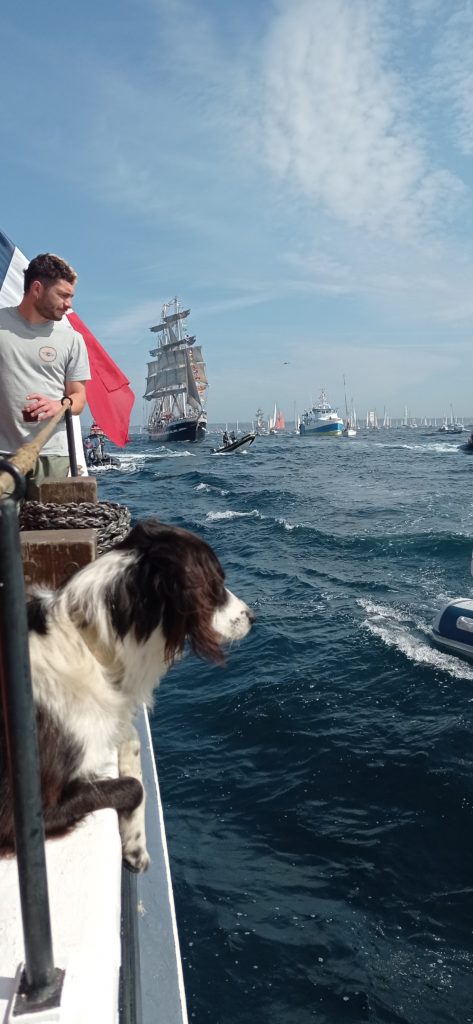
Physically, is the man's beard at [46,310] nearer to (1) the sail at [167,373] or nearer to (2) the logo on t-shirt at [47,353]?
(2) the logo on t-shirt at [47,353]

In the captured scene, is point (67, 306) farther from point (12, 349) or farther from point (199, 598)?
point (199, 598)

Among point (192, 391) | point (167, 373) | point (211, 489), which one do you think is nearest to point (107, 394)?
point (211, 489)

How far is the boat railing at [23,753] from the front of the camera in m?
1.03

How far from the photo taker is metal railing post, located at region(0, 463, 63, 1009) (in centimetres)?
103

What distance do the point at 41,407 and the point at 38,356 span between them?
14.6 inches

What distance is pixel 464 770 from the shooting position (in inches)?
249

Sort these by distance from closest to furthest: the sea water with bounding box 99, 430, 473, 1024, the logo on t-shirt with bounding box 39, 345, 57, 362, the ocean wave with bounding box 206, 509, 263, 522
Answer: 1. the logo on t-shirt with bounding box 39, 345, 57, 362
2. the sea water with bounding box 99, 430, 473, 1024
3. the ocean wave with bounding box 206, 509, 263, 522

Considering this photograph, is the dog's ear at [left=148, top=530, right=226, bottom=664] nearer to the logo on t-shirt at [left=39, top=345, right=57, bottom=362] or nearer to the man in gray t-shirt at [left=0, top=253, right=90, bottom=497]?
the man in gray t-shirt at [left=0, top=253, right=90, bottom=497]

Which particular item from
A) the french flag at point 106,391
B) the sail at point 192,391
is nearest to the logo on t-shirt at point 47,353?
the french flag at point 106,391

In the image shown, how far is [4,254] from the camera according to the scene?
726 cm

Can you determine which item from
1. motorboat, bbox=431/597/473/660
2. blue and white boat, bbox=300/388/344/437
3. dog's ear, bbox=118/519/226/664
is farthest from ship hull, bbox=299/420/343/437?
dog's ear, bbox=118/519/226/664

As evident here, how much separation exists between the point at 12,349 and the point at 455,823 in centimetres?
530

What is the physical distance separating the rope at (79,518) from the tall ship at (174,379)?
9767cm

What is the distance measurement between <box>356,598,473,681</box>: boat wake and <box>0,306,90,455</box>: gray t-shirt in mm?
6772
